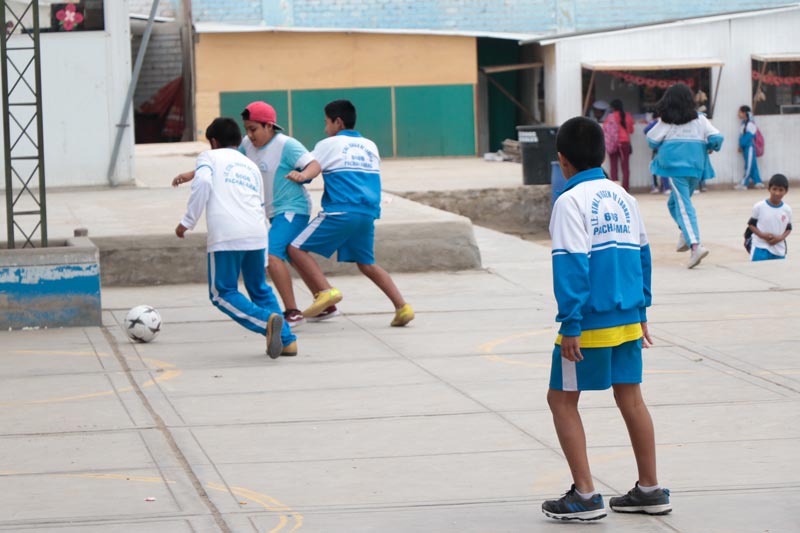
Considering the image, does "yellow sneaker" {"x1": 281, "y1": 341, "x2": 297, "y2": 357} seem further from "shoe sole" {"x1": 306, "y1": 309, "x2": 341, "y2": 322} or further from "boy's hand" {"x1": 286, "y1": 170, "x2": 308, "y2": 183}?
"shoe sole" {"x1": 306, "y1": 309, "x2": 341, "y2": 322}

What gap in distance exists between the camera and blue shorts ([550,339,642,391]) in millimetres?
5344

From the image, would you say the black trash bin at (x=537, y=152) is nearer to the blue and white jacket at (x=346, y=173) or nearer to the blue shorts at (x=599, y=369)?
the blue and white jacket at (x=346, y=173)

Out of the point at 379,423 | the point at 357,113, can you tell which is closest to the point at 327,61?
the point at 357,113

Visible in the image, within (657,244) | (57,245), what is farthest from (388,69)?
(57,245)

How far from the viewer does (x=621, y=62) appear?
27531mm

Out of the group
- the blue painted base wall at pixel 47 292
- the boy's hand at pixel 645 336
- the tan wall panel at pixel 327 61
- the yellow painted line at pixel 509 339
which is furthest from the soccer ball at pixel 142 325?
the tan wall panel at pixel 327 61

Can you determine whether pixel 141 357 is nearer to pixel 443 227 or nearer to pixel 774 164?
pixel 443 227

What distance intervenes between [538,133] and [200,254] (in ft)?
36.8

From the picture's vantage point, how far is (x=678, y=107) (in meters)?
13.6

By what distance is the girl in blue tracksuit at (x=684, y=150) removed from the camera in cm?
1341

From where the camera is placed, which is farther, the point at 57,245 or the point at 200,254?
the point at 200,254

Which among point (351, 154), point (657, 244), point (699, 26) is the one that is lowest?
point (657, 244)

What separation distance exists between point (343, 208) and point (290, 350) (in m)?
1.36

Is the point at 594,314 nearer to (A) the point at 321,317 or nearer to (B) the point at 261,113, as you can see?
(B) the point at 261,113
